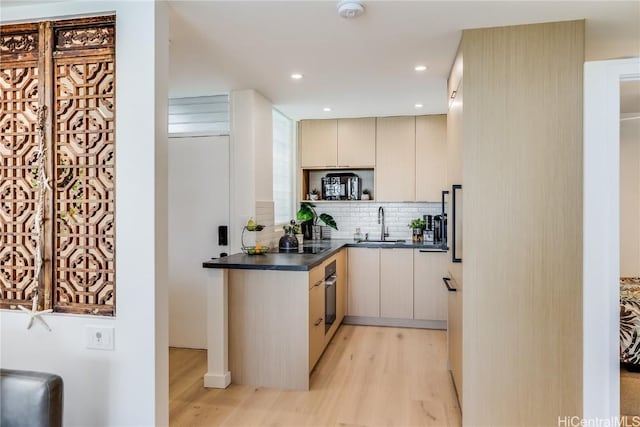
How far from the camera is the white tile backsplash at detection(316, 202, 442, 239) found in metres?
5.27

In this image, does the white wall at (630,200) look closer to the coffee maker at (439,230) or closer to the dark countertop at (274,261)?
the coffee maker at (439,230)

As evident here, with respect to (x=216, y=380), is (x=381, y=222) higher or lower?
higher

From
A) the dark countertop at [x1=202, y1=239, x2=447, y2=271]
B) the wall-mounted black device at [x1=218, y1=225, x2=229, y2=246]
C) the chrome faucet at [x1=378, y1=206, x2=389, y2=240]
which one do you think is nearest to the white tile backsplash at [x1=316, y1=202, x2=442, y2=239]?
the chrome faucet at [x1=378, y1=206, x2=389, y2=240]

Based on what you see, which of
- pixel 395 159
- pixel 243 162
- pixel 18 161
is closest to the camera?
pixel 18 161

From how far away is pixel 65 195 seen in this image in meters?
2.06

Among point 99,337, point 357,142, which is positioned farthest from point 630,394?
point 357,142

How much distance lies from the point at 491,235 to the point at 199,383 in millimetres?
2484

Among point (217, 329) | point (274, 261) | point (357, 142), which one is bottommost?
point (217, 329)

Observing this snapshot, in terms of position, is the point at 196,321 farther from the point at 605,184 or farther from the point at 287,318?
Answer: the point at 605,184

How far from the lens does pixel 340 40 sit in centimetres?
265

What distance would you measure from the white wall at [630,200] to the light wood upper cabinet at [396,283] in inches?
98.3

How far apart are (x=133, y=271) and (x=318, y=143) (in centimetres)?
362

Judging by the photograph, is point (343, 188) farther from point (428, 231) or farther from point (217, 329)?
point (217, 329)

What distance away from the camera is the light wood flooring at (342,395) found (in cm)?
268
